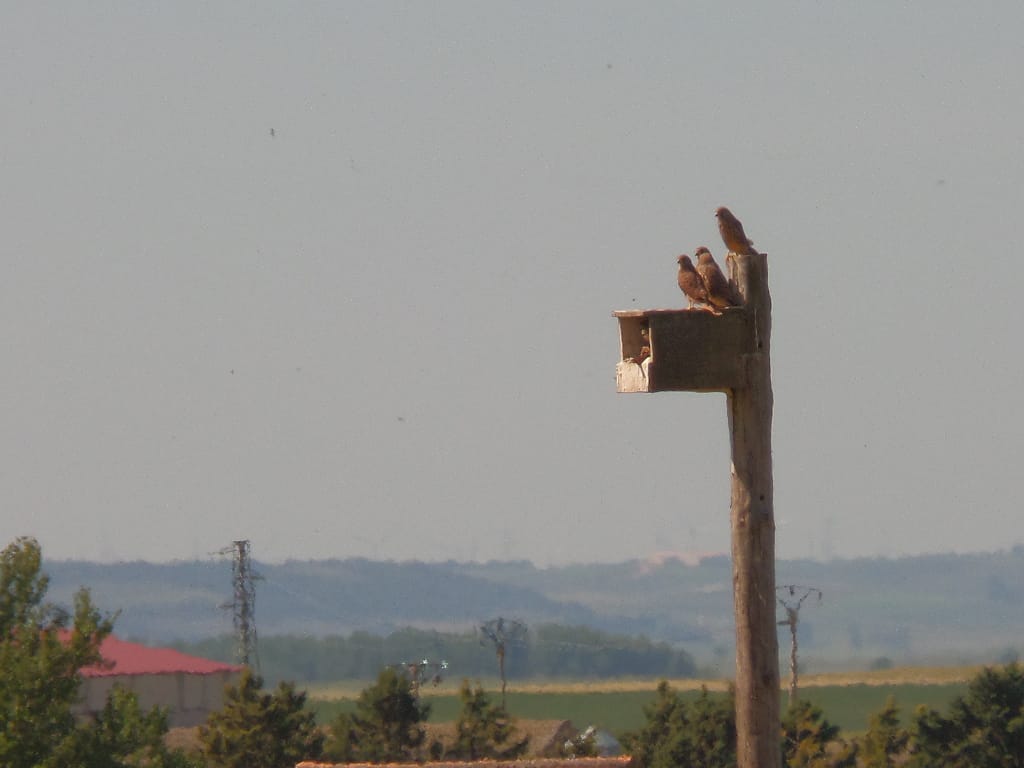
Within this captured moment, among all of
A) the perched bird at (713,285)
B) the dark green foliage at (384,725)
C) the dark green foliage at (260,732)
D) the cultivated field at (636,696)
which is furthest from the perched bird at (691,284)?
the cultivated field at (636,696)

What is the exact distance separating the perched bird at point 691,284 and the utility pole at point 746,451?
0.91 feet

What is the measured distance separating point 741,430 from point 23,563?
44491 millimetres

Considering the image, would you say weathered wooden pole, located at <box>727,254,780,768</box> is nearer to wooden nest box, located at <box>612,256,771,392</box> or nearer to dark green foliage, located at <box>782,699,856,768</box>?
wooden nest box, located at <box>612,256,771,392</box>

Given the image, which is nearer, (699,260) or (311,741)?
(699,260)

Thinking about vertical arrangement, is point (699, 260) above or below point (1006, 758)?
above

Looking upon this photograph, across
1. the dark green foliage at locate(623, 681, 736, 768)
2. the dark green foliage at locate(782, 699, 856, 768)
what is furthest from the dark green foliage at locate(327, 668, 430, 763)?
the dark green foliage at locate(782, 699, 856, 768)

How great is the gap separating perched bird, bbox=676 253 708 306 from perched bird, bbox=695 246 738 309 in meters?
0.08

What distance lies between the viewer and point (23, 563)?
5578 centimetres

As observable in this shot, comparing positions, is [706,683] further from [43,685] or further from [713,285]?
[713,285]

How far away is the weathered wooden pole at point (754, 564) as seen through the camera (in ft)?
44.7

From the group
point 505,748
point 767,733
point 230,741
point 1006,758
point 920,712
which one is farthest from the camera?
point 505,748

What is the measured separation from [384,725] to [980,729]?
2168cm

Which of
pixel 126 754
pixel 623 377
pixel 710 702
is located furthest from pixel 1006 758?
pixel 623 377

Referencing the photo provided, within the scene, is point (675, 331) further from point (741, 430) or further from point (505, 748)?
point (505, 748)
